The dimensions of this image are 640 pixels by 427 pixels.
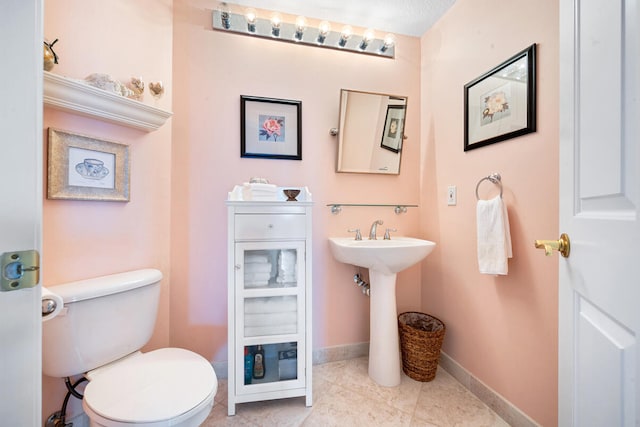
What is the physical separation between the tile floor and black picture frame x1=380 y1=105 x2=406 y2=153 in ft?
5.00

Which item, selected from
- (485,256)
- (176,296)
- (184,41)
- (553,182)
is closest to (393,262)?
(485,256)

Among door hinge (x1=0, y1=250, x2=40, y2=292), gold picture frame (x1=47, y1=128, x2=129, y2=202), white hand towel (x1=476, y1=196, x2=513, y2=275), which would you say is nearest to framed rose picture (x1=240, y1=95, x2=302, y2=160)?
gold picture frame (x1=47, y1=128, x2=129, y2=202)

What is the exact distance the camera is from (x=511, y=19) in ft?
4.02

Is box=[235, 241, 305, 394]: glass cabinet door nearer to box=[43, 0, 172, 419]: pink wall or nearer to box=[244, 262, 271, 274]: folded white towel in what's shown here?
box=[244, 262, 271, 274]: folded white towel

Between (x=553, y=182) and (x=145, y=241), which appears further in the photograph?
(x=145, y=241)

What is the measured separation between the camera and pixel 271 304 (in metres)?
1.37

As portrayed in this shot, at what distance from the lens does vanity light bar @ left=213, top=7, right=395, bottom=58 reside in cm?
157

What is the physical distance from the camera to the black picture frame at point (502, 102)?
1.14 metres

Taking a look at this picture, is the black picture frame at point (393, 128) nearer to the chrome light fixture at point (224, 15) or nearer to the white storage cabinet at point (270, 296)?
the white storage cabinet at point (270, 296)

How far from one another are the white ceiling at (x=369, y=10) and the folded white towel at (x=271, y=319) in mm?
1857

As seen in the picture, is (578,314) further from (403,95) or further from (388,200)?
(403,95)

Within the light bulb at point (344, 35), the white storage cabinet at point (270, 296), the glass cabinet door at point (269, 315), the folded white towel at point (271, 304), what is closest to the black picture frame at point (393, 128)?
the light bulb at point (344, 35)

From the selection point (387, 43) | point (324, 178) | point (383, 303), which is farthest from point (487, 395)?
point (387, 43)

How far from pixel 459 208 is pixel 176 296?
5.86 ft
